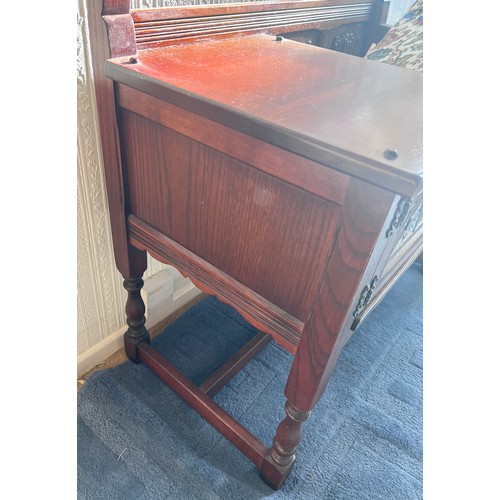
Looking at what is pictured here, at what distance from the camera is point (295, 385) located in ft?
1.84

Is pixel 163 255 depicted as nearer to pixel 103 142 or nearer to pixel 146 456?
pixel 103 142

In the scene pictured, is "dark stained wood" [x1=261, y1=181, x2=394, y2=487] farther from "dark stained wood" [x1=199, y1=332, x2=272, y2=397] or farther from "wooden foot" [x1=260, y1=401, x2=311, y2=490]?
"dark stained wood" [x1=199, y1=332, x2=272, y2=397]

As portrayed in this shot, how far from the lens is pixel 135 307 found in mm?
819

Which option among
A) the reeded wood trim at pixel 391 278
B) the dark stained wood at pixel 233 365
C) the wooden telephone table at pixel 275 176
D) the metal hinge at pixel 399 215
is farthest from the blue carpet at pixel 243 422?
the metal hinge at pixel 399 215

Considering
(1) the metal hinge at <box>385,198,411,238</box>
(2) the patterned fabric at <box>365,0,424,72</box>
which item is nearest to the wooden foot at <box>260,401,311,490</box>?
(1) the metal hinge at <box>385,198,411,238</box>

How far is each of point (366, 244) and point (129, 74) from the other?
352mm

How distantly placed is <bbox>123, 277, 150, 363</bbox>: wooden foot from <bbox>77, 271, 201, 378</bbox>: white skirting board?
0.05m

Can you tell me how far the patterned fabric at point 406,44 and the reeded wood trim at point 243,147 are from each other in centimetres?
60

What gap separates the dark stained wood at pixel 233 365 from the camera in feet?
2.79

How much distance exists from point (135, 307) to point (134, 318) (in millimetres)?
36

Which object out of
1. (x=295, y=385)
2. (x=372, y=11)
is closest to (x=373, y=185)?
(x=295, y=385)

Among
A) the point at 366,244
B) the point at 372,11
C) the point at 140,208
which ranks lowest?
the point at 140,208

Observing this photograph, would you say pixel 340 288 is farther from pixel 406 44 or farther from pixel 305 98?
pixel 406 44

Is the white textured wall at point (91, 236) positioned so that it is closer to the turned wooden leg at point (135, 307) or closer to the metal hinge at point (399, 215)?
the turned wooden leg at point (135, 307)
